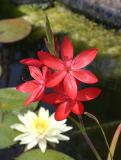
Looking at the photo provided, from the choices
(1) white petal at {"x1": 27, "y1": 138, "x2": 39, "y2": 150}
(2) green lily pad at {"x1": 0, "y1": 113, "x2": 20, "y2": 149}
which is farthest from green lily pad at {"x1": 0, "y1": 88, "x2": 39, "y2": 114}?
(1) white petal at {"x1": 27, "y1": 138, "x2": 39, "y2": 150}

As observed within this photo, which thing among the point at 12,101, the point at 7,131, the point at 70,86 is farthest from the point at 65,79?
the point at 12,101

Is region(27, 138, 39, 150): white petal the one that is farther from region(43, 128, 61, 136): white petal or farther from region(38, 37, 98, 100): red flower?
region(38, 37, 98, 100): red flower

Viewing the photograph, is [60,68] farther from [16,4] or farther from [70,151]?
[16,4]

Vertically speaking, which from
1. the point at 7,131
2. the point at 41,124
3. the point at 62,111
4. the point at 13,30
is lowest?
the point at 7,131

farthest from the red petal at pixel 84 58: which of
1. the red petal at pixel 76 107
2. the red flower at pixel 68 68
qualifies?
the red petal at pixel 76 107

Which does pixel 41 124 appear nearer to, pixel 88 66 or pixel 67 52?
pixel 67 52

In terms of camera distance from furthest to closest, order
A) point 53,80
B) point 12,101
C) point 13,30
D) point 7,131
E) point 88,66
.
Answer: point 13,30 → point 88,66 → point 12,101 → point 7,131 → point 53,80

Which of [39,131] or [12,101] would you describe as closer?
[39,131]
